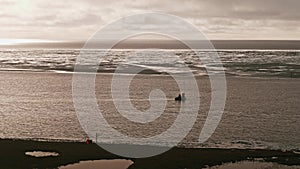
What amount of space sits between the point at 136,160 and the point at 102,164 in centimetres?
253

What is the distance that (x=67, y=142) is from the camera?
118 feet

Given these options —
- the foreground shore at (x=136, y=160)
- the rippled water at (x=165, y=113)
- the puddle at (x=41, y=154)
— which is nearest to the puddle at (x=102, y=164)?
the foreground shore at (x=136, y=160)

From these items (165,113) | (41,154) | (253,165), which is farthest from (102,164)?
(165,113)

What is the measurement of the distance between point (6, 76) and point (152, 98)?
4539cm

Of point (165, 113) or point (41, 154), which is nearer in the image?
point (41, 154)

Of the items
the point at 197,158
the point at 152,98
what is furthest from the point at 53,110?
the point at 197,158

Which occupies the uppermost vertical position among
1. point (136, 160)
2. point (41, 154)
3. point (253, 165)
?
point (41, 154)

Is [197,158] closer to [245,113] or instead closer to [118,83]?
[245,113]

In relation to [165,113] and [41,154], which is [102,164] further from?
[165,113]

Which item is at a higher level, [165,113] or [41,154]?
[165,113]

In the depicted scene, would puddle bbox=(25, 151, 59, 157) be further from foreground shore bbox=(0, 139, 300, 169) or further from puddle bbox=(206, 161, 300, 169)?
puddle bbox=(206, 161, 300, 169)

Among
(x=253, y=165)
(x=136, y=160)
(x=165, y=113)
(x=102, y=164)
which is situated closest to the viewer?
(x=253, y=165)

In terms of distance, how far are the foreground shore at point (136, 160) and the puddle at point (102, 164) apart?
543 millimetres

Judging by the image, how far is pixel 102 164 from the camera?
100 ft
